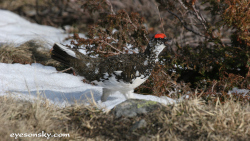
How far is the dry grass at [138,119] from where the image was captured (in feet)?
8.25

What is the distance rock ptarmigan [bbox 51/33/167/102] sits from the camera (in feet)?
11.1

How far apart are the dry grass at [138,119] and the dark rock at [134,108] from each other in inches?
2.9

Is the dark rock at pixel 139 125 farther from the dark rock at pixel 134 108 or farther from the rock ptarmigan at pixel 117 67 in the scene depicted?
the rock ptarmigan at pixel 117 67

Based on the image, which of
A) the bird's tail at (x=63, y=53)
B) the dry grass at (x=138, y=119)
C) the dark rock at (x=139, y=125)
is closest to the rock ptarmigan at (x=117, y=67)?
the bird's tail at (x=63, y=53)

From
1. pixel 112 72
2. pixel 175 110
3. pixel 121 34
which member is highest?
pixel 121 34

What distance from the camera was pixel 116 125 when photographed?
275 cm

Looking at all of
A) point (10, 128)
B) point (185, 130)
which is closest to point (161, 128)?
point (185, 130)

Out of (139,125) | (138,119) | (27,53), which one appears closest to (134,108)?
(138,119)

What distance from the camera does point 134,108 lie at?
2951 mm

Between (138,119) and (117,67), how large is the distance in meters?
0.92

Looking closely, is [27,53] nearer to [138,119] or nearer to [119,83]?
[119,83]

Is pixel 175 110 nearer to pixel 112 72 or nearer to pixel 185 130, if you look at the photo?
pixel 185 130

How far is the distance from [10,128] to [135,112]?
1.37 m

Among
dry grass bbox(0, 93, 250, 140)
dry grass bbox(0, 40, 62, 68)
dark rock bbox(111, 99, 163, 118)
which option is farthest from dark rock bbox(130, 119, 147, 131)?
dry grass bbox(0, 40, 62, 68)
